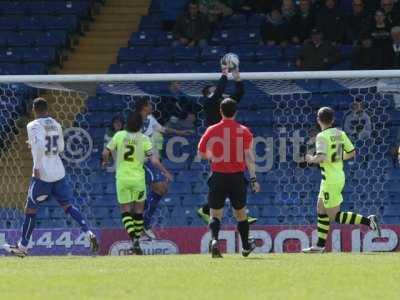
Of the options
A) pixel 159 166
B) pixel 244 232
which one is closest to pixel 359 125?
pixel 159 166

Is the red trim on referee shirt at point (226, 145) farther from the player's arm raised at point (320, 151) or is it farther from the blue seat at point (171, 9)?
the blue seat at point (171, 9)

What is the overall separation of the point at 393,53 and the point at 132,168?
571 centimetres

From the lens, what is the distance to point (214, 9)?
78.6 feet

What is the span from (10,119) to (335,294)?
10.2m

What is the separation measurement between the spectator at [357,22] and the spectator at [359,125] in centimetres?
307

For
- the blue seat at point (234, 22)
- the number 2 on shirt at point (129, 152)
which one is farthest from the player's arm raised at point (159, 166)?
the blue seat at point (234, 22)

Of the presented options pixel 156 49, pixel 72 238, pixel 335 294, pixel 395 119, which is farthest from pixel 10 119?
pixel 335 294

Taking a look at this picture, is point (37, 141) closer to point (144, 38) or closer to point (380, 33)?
point (380, 33)

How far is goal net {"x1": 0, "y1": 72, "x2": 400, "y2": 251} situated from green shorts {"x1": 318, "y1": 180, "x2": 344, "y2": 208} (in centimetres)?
231

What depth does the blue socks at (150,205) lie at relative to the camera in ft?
62.5

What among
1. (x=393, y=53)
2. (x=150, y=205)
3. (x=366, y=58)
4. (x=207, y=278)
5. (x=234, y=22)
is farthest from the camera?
(x=234, y=22)

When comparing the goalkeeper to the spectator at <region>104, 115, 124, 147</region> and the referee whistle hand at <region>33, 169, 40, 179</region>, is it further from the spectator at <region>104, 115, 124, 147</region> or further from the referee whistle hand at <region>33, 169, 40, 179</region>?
the spectator at <region>104, 115, 124, 147</region>

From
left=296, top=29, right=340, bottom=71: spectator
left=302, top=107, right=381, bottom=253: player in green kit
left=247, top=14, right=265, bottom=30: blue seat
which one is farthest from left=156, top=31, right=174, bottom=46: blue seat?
left=302, top=107, right=381, bottom=253: player in green kit

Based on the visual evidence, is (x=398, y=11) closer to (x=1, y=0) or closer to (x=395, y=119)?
(x=395, y=119)
